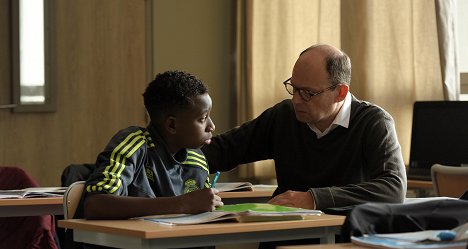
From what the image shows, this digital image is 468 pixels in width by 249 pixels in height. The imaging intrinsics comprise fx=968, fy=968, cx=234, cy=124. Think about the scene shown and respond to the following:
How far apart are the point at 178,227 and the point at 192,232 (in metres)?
0.06

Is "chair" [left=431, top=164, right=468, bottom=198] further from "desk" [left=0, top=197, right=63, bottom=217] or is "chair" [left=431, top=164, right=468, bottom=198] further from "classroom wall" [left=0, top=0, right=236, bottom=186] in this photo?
"classroom wall" [left=0, top=0, right=236, bottom=186]

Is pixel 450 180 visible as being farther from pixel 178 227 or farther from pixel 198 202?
pixel 178 227

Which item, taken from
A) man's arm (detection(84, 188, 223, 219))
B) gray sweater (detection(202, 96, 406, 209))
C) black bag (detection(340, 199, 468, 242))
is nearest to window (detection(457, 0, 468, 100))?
gray sweater (detection(202, 96, 406, 209))

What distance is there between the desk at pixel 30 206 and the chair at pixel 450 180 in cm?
152

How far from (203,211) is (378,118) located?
0.89m

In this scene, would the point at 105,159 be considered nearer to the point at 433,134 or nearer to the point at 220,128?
the point at 433,134

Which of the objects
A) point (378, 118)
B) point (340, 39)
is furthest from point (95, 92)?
point (378, 118)

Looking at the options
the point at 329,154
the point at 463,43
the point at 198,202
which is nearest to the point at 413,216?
the point at 198,202

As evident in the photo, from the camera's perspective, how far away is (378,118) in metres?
3.25

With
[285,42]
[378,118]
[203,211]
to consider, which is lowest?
[203,211]

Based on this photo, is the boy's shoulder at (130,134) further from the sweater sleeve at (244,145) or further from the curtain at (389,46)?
the curtain at (389,46)

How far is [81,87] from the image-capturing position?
5.43m

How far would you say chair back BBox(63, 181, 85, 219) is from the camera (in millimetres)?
2818

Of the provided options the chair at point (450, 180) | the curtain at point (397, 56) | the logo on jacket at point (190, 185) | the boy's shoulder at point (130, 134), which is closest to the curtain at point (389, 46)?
the curtain at point (397, 56)
